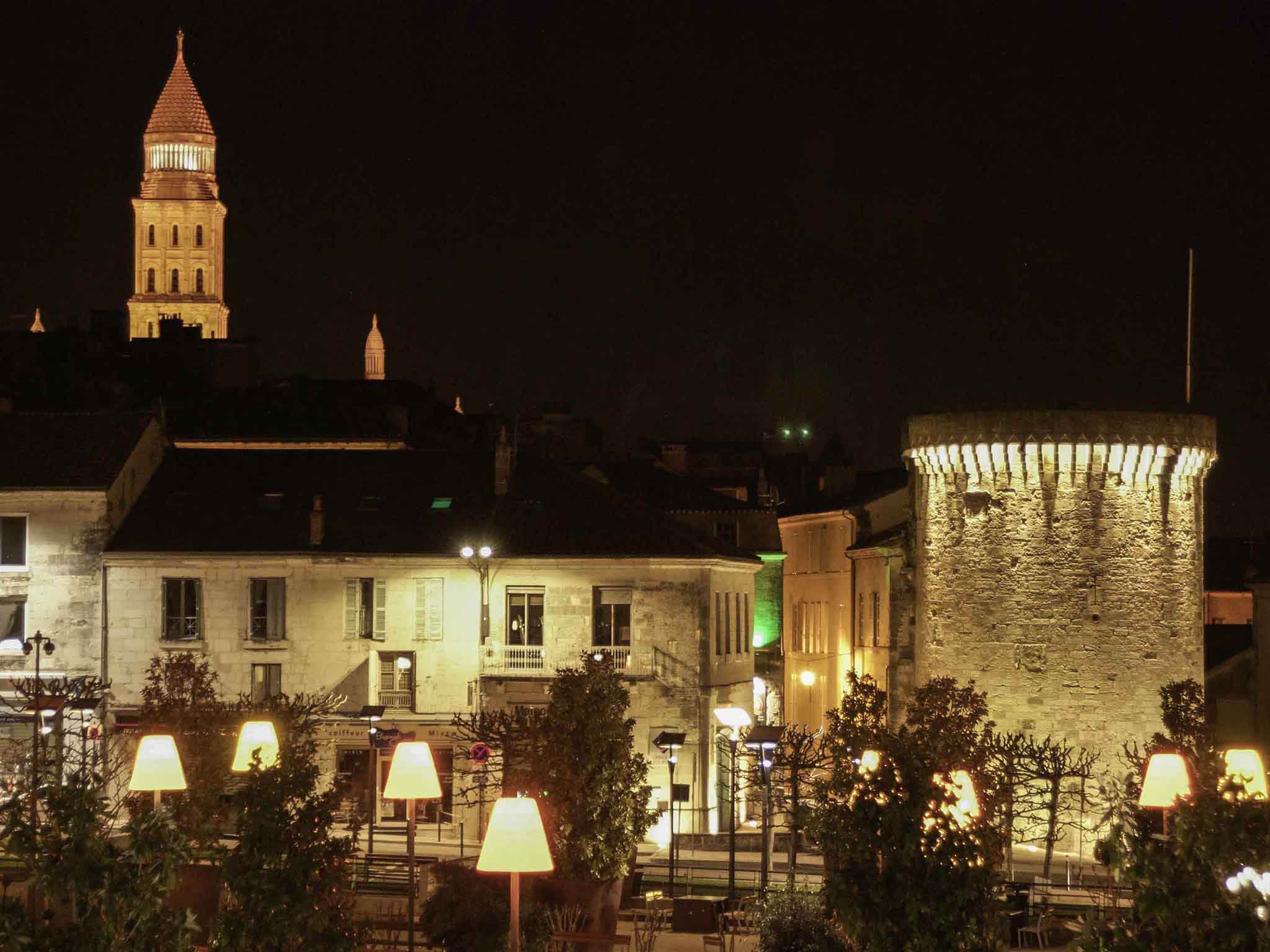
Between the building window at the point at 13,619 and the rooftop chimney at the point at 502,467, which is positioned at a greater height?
the rooftop chimney at the point at 502,467

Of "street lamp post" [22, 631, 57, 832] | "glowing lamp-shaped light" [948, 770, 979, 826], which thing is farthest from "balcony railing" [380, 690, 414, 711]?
"glowing lamp-shaped light" [948, 770, 979, 826]

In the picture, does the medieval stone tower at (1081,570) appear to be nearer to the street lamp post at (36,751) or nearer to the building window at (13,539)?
the street lamp post at (36,751)

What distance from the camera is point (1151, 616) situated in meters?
43.5

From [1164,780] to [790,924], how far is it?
491cm

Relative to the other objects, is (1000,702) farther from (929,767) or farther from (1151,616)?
(929,767)

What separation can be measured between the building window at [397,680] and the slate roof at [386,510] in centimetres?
254

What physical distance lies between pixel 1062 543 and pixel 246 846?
986 inches

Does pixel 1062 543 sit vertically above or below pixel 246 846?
above

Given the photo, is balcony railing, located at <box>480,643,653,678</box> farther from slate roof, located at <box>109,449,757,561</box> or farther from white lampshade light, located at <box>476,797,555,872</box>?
white lampshade light, located at <box>476,797,555,872</box>

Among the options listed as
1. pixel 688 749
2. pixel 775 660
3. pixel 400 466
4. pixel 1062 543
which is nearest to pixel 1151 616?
pixel 1062 543

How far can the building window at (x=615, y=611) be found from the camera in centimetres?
4916

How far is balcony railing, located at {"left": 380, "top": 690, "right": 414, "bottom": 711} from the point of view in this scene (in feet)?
162

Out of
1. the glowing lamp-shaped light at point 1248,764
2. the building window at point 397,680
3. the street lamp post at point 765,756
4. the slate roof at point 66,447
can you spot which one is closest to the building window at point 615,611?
the building window at point 397,680

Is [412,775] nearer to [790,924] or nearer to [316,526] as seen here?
[790,924]
